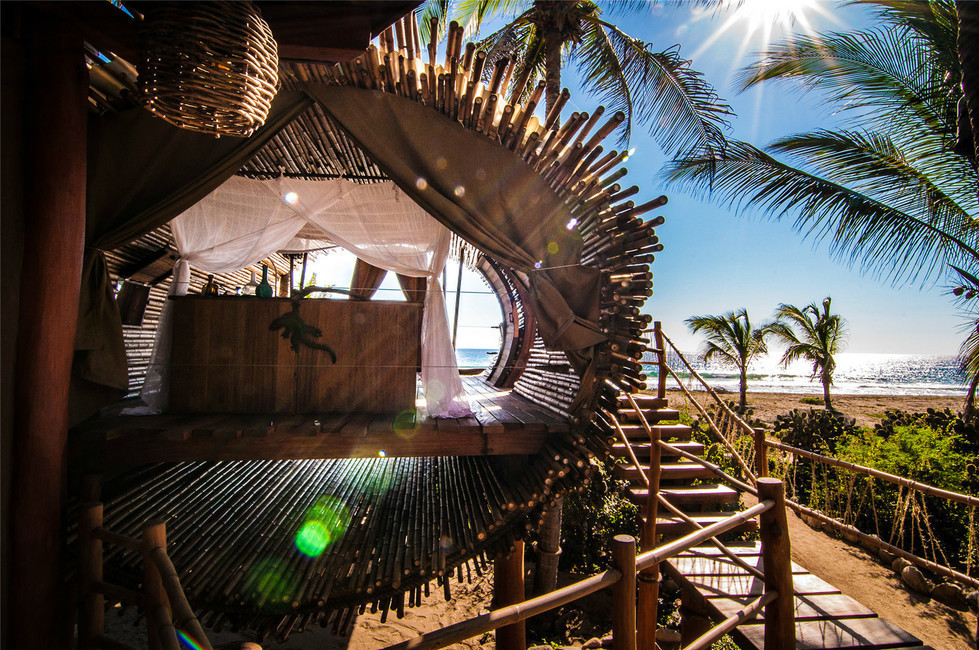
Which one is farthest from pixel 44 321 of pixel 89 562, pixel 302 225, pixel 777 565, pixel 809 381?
pixel 809 381

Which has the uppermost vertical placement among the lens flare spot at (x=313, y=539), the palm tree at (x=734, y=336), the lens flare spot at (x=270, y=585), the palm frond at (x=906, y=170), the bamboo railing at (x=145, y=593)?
the palm frond at (x=906, y=170)

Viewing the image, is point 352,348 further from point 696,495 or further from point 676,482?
A: point 676,482

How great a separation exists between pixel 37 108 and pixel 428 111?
220 centimetres

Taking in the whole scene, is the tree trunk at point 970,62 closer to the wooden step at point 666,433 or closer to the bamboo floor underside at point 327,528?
the bamboo floor underside at point 327,528

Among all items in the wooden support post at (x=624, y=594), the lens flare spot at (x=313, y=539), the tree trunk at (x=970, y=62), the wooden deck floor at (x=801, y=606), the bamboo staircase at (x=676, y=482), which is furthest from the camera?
the bamboo staircase at (x=676, y=482)

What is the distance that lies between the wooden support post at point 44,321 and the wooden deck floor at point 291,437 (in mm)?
404

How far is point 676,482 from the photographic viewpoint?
5328 millimetres

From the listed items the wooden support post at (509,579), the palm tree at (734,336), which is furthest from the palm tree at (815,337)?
the wooden support post at (509,579)

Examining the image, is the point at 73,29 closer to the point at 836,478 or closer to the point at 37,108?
the point at 37,108

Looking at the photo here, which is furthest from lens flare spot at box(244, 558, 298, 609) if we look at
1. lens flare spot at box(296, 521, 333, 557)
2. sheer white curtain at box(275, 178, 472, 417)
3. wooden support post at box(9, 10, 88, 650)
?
sheer white curtain at box(275, 178, 472, 417)

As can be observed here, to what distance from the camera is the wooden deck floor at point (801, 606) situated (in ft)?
8.80

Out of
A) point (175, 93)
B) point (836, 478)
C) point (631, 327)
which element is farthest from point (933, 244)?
point (175, 93)

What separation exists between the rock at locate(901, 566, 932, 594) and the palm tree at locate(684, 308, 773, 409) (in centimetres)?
827

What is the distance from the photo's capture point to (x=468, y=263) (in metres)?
7.37
